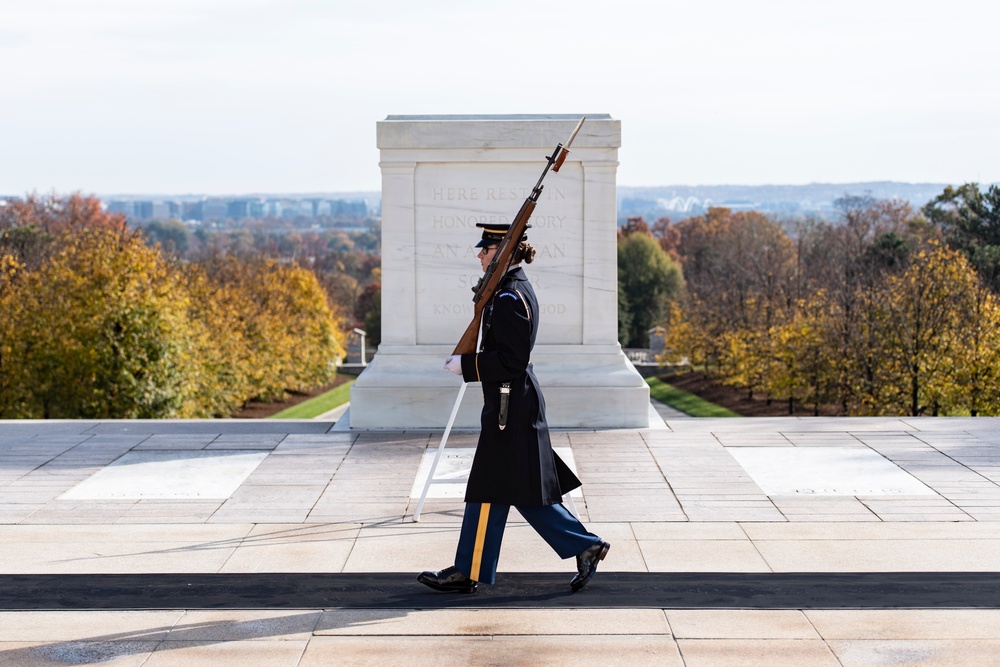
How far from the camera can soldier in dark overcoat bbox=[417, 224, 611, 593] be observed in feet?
17.0

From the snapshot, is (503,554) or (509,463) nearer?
(509,463)

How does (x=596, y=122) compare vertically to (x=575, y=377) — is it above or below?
above

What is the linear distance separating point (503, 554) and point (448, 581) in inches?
27.1

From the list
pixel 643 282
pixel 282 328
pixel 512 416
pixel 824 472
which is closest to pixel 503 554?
pixel 512 416

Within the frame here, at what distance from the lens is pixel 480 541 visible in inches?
205

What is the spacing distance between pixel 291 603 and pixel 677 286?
2150 inches

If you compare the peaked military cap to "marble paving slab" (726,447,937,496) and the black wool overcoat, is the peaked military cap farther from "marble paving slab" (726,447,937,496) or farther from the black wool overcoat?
"marble paving slab" (726,447,937,496)

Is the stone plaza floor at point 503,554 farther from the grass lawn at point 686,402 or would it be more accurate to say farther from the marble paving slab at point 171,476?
the grass lawn at point 686,402

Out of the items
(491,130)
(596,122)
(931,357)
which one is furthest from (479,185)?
(931,357)

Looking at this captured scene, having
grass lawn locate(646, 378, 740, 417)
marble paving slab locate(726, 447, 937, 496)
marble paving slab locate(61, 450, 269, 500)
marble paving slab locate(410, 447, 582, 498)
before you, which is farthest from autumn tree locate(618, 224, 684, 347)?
marble paving slab locate(61, 450, 269, 500)

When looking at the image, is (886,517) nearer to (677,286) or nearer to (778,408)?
(778,408)

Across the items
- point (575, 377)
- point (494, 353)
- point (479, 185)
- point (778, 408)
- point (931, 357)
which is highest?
point (479, 185)

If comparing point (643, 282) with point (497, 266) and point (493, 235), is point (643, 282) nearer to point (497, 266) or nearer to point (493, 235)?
point (493, 235)

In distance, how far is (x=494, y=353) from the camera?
518 cm
